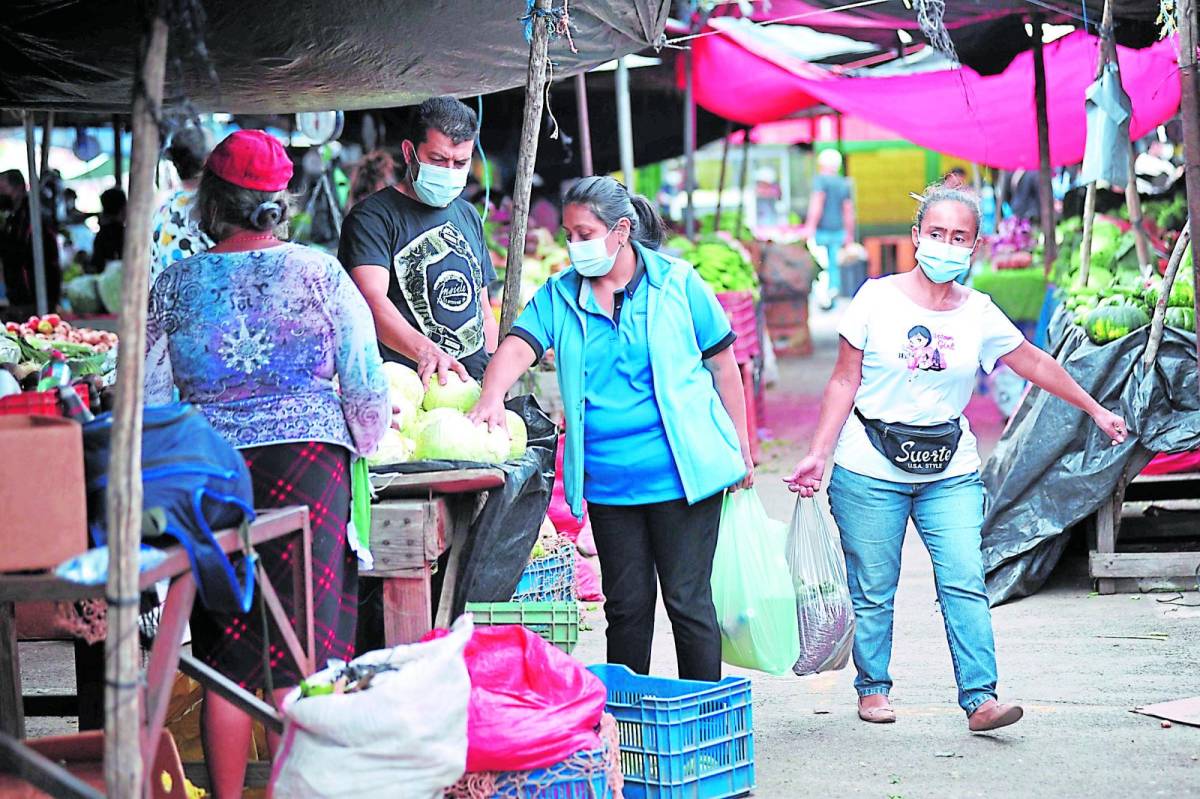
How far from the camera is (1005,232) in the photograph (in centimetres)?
1434

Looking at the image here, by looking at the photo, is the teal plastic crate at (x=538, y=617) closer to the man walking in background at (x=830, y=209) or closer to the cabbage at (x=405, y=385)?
the cabbage at (x=405, y=385)

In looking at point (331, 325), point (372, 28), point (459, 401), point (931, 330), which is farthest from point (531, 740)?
point (372, 28)

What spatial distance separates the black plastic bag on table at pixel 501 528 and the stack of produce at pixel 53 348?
1552mm

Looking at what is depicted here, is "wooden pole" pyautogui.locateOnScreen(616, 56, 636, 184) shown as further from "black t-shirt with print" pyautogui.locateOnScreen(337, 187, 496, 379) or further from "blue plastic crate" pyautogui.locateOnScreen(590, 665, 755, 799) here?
"blue plastic crate" pyautogui.locateOnScreen(590, 665, 755, 799)

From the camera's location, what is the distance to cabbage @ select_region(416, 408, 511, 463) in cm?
449

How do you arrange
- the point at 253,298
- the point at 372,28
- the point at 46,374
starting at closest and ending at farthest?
the point at 253,298 < the point at 46,374 < the point at 372,28

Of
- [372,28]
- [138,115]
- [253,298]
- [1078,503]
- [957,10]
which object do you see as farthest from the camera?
[957,10]

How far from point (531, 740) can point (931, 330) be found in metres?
2.01

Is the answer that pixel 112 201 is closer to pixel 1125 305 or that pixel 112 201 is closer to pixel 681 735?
pixel 1125 305

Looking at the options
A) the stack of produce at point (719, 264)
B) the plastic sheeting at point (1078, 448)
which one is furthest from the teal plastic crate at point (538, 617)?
the stack of produce at point (719, 264)

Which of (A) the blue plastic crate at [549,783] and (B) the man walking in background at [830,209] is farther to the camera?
(B) the man walking in background at [830,209]

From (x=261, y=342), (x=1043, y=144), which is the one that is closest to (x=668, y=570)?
(x=261, y=342)

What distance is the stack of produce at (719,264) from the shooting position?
10898 millimetres

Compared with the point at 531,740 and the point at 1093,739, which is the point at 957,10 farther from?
the point at 531,740
